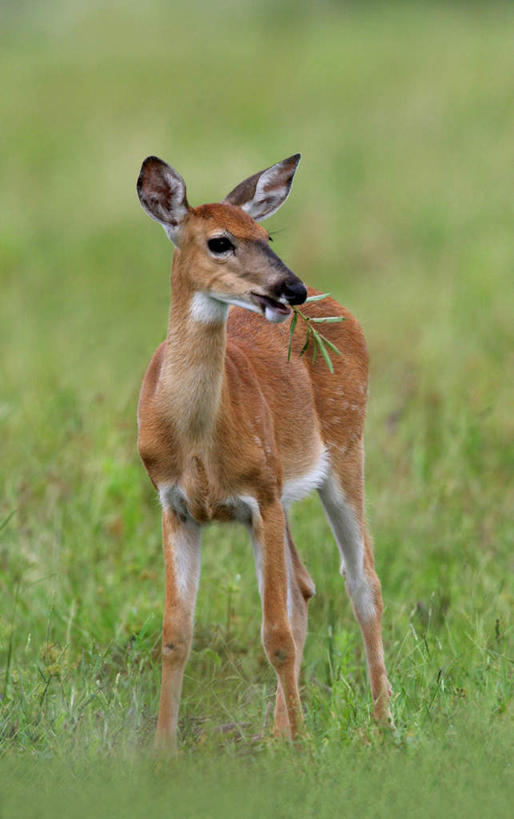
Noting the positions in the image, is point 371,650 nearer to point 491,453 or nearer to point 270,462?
point 270,462

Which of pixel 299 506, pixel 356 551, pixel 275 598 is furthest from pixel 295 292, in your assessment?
pixel 299 506

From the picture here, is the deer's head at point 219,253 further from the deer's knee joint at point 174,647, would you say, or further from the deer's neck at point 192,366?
A: the deer's knee joint at point 174,647

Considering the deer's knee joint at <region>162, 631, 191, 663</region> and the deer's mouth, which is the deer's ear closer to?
the deer's mouth

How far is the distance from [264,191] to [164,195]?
422 mm

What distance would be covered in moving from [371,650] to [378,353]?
4.78 meters

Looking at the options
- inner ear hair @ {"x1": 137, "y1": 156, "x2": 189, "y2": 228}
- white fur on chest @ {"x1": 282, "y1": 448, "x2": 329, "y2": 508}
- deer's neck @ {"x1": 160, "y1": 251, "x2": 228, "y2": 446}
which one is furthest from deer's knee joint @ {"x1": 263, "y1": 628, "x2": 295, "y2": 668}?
inner ear hair @ {"x1": 137, "y1": 156, "x2": 189, "y2": 228}

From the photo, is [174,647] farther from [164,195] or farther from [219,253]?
[164,195]

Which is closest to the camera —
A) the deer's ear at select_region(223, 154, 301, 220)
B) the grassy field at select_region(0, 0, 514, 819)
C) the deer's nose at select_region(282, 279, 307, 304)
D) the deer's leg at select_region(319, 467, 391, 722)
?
the grassy field at select_region(0, 0, 514, 819)

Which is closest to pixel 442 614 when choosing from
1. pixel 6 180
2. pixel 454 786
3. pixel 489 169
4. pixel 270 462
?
pixel 270 462

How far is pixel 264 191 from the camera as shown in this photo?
502 cm

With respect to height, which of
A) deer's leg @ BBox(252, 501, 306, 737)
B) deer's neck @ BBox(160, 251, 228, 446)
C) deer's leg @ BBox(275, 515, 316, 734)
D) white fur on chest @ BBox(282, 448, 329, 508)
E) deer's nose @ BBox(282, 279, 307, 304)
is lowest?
deer's leg @ BBox(275, 515, 316, 734)

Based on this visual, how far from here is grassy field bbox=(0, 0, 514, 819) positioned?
423cm

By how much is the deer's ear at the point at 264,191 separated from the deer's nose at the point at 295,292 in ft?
2.25

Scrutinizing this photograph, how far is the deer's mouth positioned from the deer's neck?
0.85ft
